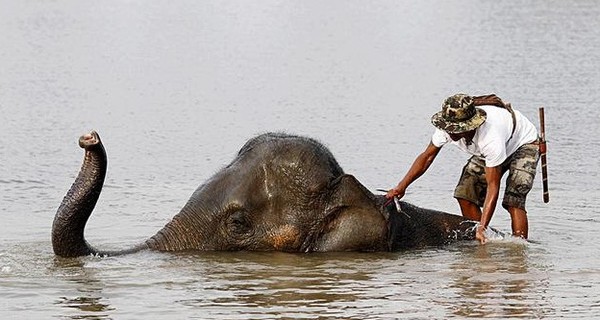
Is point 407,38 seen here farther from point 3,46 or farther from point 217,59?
point 3,46

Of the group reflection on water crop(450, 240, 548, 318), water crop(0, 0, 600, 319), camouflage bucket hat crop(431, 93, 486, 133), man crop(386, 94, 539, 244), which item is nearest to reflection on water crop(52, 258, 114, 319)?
water crop(0, 0, 600, 319)

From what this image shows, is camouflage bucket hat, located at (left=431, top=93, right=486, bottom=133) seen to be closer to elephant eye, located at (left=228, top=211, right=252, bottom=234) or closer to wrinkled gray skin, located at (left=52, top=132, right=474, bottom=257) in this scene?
wrinkled gray skin, located at (left=52, top=132, right=474, bottom=257)

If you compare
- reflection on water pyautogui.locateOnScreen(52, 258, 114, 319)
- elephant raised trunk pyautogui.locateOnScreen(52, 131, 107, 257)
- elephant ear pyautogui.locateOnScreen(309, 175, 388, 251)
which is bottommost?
reflection on water pyautogui.locateOnScreen(52, 258, 114, 319)

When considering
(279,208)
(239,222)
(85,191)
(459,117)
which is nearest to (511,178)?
(459,117)

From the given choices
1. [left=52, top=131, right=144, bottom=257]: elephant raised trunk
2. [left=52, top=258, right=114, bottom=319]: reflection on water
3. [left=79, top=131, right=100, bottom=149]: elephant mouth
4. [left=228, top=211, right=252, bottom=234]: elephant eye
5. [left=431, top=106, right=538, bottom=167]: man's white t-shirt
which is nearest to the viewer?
[left=52, top=258, right=114, bottom=319]: reflection on water

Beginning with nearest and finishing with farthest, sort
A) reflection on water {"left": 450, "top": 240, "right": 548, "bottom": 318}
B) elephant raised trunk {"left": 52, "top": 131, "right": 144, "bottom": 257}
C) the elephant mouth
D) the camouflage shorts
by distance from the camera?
1. reflection on water {"left": 450, "top": 240, "right": 548, "bottom": 318}
2. the elephant mouth
3. elephant raised trunk {"left": 52, "top": 131, "right": 144, "bottom": 257}
4. the camouflage shorts

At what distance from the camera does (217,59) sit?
1014 inches

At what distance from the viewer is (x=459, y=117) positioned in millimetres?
10148

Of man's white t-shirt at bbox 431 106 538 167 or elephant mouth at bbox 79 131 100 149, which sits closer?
elephant mouth at bbox 79 131 100 149

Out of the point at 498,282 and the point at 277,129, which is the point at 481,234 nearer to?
the point at 498,282

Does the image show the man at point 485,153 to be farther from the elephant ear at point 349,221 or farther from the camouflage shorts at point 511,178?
the elephant ear at point 349,221

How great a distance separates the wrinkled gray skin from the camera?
9.92 meters

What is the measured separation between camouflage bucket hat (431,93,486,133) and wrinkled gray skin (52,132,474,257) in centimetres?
67

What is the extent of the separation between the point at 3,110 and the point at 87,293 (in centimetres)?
1000
